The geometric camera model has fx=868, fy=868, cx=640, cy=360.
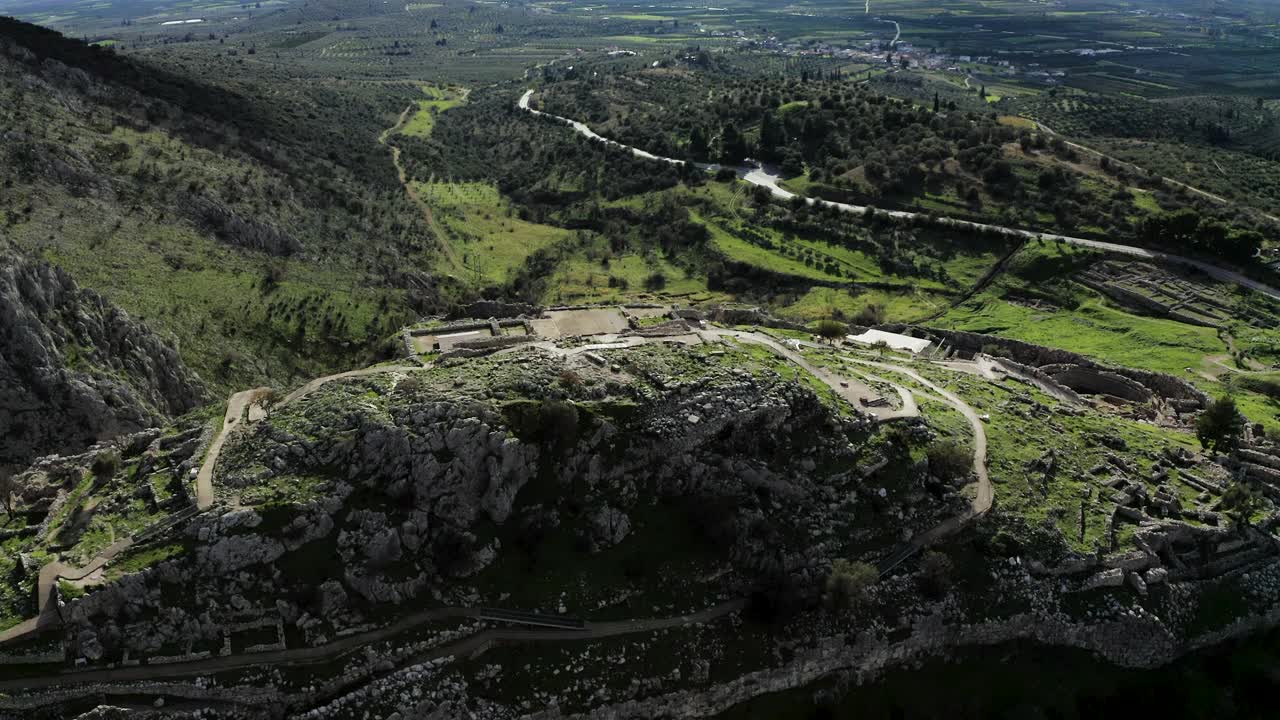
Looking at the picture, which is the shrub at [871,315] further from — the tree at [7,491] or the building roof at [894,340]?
the tree at [7,491]

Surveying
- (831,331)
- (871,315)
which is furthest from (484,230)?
(831,331)

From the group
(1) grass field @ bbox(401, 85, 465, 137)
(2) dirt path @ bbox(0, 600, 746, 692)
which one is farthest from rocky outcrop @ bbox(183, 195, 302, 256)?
(1) grass field @ bbox(401, 85, 465, 137)

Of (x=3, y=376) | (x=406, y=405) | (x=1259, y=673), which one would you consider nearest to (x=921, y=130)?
(x=1259, y=673)

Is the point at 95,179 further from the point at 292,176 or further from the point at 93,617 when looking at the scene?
the point at 93,617

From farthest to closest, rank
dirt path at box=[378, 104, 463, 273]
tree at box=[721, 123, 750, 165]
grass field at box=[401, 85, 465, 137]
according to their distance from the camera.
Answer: grass field at box=[401, 85, 465, 137], tree at box=[721, 123, 750, 165], dirt path at box=[378, 104, 463, 273]

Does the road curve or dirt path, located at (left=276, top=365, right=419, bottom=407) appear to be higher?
dirt path, located at (left=276, top=365, right=419, bottom=407)

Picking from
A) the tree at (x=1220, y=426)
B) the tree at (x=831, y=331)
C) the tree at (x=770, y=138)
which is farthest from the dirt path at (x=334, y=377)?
the tree at (x=770, y=138)

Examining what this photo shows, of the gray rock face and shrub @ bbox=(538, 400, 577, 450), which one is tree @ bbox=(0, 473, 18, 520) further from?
shrub @ bbox=(538, 400, 577, 450)
